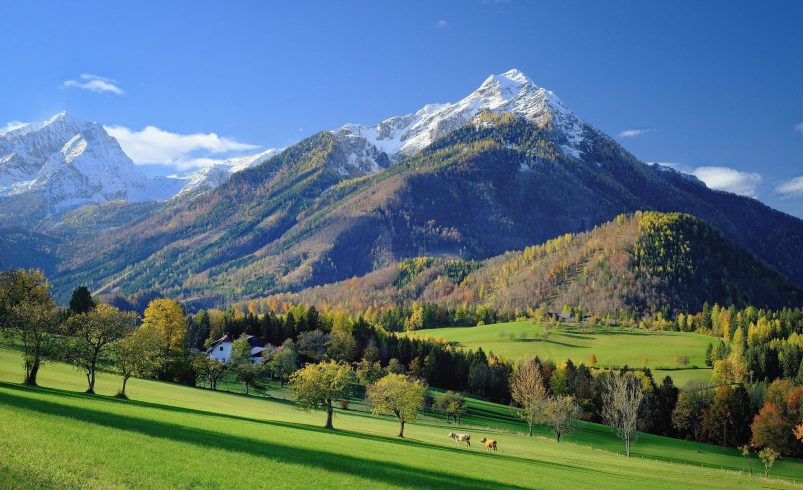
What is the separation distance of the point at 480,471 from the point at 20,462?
30.6 meters

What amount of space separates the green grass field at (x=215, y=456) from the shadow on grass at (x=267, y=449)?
0.10m

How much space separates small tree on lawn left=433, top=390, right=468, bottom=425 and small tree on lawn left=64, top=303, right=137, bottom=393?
55545mm

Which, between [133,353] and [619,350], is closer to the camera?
[133,353]

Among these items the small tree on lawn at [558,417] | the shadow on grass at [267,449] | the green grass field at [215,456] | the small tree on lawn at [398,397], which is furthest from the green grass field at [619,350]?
the shadow on grass at [267,449]

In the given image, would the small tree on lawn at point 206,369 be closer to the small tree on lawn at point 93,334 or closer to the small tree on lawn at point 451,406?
the small tree on lawn at point 93,334

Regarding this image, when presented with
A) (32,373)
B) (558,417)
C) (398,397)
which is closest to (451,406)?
(558,417)

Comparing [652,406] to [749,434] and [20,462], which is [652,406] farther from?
[20,462]

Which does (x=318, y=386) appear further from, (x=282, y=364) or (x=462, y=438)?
(x=282, y=364)

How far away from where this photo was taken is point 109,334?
2552 inches

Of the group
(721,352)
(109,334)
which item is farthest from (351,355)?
(721,352)

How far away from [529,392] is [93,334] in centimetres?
8659

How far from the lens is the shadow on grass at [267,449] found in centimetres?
3600

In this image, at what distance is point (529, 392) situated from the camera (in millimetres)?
123500

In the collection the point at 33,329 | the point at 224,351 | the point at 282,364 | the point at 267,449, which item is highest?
the point at 33,329
